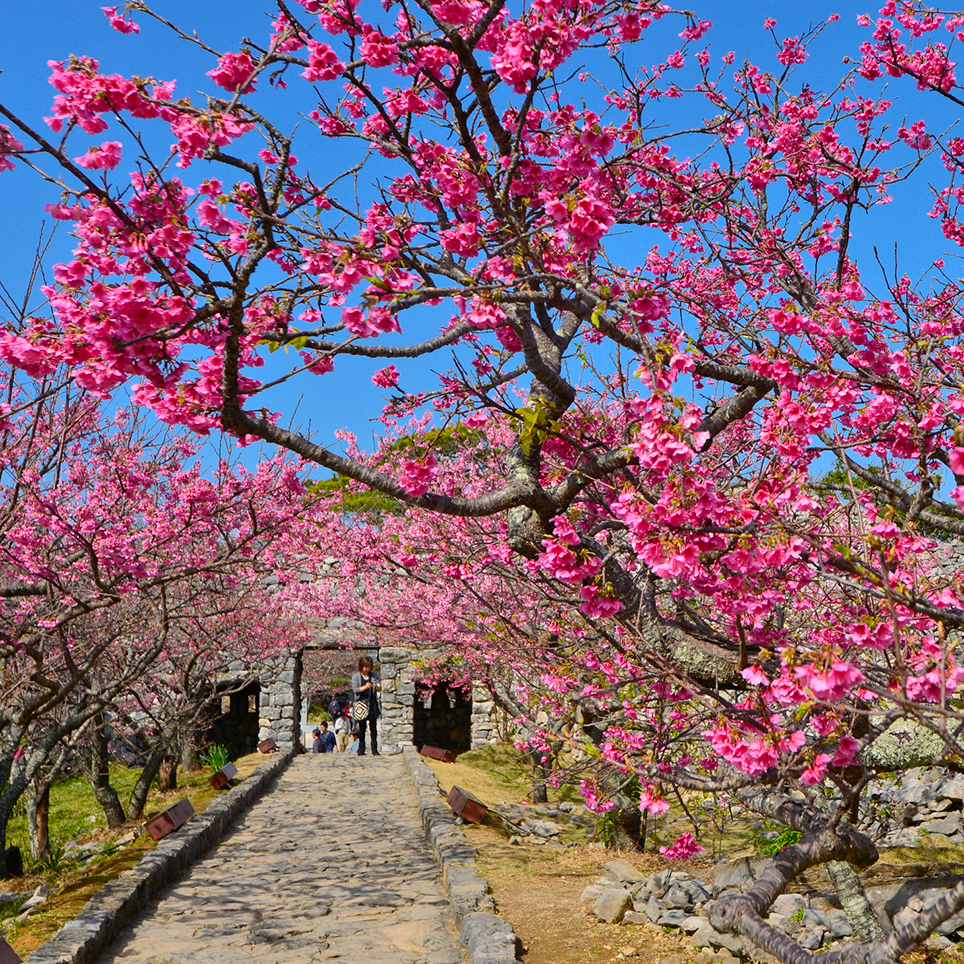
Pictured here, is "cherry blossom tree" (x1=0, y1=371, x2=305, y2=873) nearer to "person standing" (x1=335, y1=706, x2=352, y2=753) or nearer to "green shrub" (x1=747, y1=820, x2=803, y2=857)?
"green shrub" (x1=747, y1=820, x2=803, y2=857)

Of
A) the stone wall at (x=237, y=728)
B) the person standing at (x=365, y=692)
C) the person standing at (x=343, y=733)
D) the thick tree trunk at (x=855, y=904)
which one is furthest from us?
the stone wall at (x=237, y=728)

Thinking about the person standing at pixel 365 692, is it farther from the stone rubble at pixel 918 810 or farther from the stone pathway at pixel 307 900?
the stone rubble at pixel 918 810

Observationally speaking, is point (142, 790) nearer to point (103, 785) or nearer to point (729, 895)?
point (103, 785)

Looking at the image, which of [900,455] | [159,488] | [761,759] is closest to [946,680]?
[761,759]

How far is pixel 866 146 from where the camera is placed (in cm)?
721

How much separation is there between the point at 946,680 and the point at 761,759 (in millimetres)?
725

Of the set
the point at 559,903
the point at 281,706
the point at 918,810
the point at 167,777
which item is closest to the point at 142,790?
the point at 167,777

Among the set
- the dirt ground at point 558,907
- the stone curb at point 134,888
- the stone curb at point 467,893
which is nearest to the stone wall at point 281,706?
the stone curb at point 134,888

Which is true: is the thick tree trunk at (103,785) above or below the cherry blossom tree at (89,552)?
below

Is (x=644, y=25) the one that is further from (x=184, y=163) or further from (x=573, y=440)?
(x=184, y=163)

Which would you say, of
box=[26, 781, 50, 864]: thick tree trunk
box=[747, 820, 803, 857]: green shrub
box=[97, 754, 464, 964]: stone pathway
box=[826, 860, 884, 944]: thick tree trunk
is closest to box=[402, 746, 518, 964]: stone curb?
box=[97, 754, 464, 964]: stone pathway

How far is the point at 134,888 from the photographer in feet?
23.3

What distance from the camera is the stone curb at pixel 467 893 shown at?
5.61 metres

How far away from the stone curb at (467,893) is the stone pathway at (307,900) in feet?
0.59
